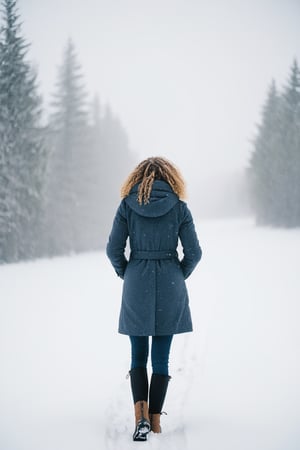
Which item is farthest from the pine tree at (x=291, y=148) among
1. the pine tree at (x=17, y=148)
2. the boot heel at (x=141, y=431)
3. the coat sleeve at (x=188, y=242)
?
the boot heel at (x=141, y=431)

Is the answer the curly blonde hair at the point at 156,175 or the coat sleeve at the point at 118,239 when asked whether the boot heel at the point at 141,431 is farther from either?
the curly blonde hair at the point at 156,175

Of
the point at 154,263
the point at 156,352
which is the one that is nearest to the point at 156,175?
the point at 154,263

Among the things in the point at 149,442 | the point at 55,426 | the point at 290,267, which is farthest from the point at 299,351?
the point at 290,267

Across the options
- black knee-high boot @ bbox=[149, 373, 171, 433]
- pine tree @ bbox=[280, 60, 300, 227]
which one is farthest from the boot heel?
Answer: pine tree @ bbox=[280, 60, 300, 227]

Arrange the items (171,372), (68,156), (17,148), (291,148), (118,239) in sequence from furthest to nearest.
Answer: (291,148) < (68,156) < (17,148) < (171,372) < (118,239)

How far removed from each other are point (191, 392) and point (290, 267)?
9.60m

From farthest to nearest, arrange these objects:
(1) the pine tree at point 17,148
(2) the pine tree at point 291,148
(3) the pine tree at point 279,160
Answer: (3) the pine tree at point 279,160
(2) the pine tree at point 291,148
(1) the pine tree at point 17,148

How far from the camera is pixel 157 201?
3.08 meters

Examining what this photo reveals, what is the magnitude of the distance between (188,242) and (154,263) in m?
0.36

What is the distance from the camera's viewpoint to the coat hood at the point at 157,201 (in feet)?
10.1

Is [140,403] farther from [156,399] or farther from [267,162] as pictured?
[267,162]

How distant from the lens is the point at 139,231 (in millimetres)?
3154

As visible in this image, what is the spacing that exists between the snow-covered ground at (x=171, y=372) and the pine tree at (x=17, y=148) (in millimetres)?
8635

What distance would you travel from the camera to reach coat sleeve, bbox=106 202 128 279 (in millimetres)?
3213
